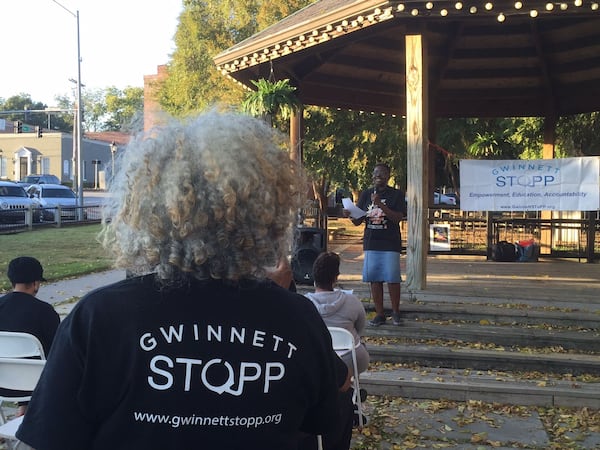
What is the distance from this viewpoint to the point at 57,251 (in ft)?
48.6

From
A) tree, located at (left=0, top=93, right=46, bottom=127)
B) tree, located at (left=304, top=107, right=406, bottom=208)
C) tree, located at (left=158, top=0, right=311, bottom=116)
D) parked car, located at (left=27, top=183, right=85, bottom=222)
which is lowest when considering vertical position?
parked car, located at (left=27, top=183, right=85, bottom=222)

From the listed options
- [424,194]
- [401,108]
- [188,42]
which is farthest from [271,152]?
[188,42]

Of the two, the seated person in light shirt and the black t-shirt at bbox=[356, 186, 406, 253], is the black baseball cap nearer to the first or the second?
the seated person in light shirt

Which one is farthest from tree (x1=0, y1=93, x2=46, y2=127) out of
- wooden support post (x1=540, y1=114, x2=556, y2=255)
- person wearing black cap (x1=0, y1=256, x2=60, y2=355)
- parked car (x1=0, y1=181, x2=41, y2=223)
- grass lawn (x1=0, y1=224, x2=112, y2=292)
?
person wearing black cap (x1=0, y1=256, x2=60, y2=355)

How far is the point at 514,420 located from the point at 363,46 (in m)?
6.84

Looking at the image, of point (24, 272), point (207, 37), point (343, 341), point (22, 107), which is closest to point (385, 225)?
point (343, 341)

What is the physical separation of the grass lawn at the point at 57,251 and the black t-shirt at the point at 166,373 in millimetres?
8172

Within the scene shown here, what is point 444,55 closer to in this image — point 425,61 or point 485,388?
point 425,61

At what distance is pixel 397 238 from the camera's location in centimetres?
631

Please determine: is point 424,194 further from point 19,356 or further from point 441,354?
→ point 19,356

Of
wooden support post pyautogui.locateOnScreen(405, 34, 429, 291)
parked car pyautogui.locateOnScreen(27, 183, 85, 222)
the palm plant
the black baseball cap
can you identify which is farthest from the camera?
parked car pyautogui.locateOnScreen(27, 183, 85, 222)

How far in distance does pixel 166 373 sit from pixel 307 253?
21.3 feet

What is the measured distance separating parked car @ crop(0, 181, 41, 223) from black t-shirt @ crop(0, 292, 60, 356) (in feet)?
55.5

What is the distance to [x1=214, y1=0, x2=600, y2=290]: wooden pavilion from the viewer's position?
6902 millimetres
